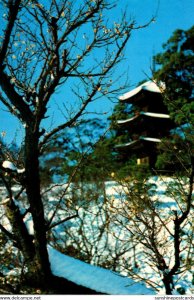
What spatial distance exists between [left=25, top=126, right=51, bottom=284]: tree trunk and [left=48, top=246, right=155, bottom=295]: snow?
19cm

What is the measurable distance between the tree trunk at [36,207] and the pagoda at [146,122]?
31.7 ft

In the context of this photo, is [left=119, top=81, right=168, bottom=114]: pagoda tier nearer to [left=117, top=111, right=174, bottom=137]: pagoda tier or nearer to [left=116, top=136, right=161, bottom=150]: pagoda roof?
[left=117, top=111, right=174, bottom=137]: pagoda tier

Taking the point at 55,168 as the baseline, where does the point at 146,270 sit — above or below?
below

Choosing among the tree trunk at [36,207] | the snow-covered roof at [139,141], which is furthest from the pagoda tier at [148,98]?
the tree trunk at [36,207]

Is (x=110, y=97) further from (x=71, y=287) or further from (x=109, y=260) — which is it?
(x=109, y=260)

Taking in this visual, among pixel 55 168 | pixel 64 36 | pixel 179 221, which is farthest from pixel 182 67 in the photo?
pixel 179 221

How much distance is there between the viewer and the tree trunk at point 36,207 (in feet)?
11.8

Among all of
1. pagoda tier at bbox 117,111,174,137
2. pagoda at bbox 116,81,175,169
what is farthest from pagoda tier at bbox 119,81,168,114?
pagoda tier at bbox 117,111,174,137

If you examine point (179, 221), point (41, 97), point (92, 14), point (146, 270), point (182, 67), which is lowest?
point (146, 270)

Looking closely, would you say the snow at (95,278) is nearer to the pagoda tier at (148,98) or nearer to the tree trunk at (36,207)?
the tree trunk at (36,207)

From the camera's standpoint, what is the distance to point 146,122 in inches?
545

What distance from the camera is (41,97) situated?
3.74 metres

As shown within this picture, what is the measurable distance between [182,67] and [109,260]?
5.62 metres

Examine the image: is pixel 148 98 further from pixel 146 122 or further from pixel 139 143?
pixel 139 143
